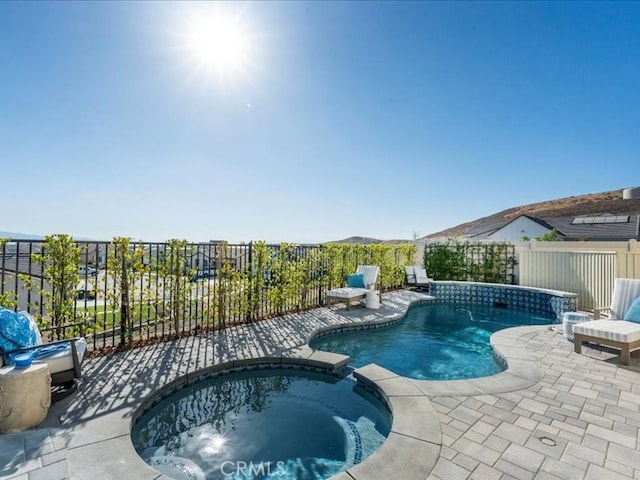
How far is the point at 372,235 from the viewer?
29094mm

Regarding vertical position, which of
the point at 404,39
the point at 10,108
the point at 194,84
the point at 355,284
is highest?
the point at 404,39

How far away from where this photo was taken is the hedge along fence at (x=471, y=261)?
39.0 feet

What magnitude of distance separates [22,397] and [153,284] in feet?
9.57

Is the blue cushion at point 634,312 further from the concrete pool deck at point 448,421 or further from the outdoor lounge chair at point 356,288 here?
the outdoor lounge chair at point 356,288

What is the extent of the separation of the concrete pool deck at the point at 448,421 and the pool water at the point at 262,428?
27 cm

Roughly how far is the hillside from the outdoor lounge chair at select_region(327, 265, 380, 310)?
744 inches

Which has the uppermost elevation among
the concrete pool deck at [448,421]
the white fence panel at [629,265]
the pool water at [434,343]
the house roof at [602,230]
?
the house roof at [602,230]

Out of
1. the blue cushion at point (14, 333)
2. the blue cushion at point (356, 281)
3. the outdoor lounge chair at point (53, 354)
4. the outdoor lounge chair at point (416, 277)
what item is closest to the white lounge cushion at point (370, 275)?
the blue cushion at point (356, 281)

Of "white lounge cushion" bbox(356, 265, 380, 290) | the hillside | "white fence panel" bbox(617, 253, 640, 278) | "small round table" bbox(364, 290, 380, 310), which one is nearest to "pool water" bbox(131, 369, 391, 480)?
"small round table" bbox(364, 290, 380, 310)

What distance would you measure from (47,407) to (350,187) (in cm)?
1212

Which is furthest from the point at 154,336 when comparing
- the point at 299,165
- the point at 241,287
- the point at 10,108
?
the point at 299,165

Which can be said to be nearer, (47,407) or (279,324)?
(47,407)

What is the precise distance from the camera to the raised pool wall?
819cm

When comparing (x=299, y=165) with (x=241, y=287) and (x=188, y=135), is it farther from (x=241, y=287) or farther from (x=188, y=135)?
(x=241, y=287)
